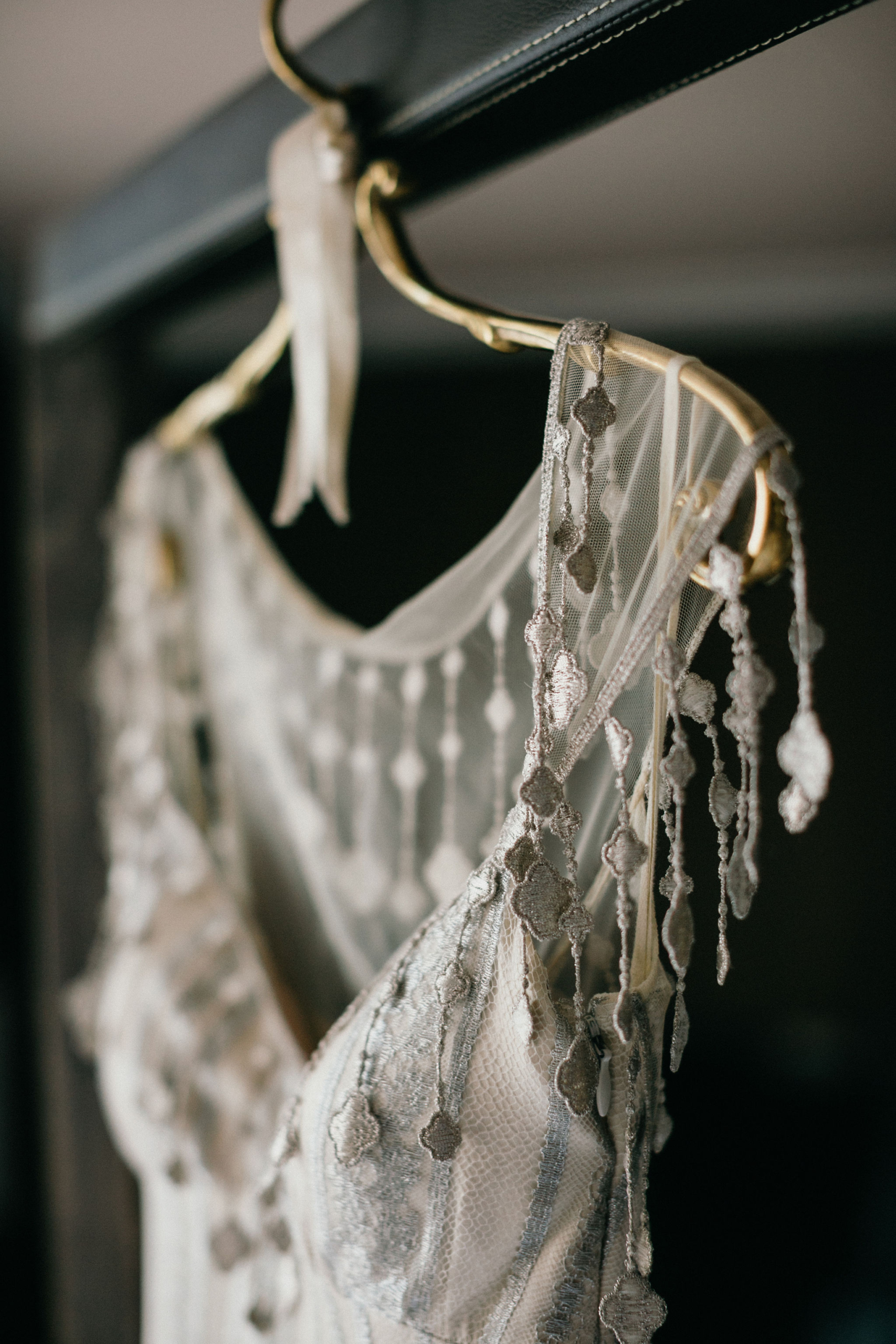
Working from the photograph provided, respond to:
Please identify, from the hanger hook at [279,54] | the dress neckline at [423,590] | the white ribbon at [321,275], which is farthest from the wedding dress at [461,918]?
the hanger hook at [279,54]

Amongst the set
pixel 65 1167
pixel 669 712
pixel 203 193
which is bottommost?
pixel 65 1167

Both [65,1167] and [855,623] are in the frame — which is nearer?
[855,623]

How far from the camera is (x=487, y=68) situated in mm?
459

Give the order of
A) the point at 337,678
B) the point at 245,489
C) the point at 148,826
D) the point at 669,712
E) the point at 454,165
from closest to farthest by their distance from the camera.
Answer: the point at 669,712, the point at 454,165, the point at 337,678, the point at 148,826, the point at 245,489

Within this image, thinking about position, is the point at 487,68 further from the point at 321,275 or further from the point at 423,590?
the point at 423,590

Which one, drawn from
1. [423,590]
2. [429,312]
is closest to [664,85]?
[429,312]

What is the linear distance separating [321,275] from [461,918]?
379 mm

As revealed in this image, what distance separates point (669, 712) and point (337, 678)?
0.33 m

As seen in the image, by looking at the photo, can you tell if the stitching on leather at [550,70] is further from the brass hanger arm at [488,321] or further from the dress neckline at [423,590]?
the dress neckline at [423,590]

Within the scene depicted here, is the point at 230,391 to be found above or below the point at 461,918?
above

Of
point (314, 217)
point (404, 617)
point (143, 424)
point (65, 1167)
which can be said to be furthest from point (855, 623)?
point (65, 1167)

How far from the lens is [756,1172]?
2.48ft

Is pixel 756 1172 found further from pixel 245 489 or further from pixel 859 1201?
pixel 245 489

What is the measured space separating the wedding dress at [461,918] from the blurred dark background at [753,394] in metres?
0.12
